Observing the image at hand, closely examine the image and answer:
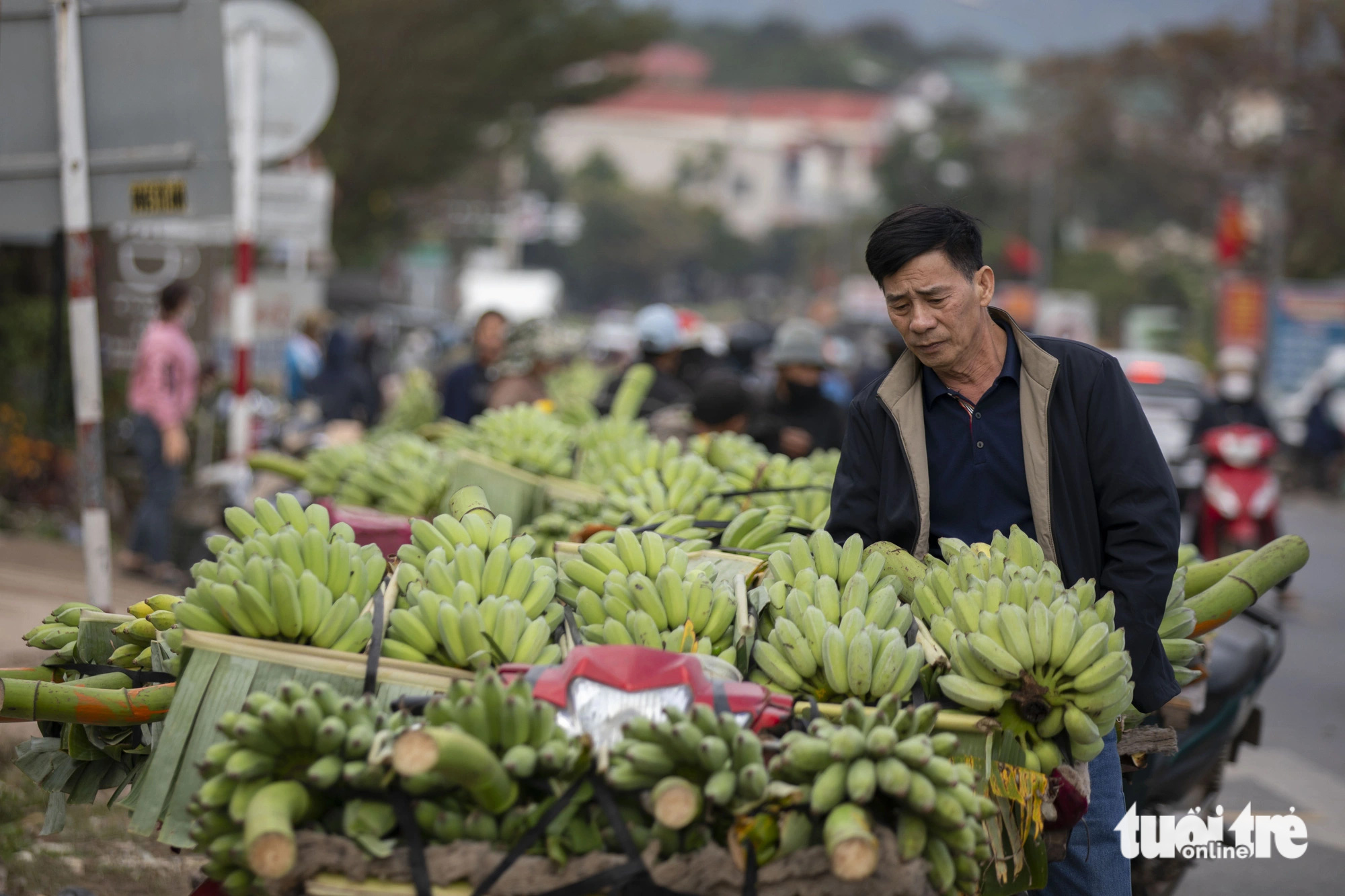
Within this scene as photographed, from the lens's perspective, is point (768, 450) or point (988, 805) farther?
point (768, 450)

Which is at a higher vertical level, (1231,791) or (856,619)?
(856,619)

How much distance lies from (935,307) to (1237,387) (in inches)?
367

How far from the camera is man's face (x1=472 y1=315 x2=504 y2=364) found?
931 cm

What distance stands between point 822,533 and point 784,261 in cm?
12750

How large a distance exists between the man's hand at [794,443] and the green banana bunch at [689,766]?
16.9 ft

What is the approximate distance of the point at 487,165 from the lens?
186 ft

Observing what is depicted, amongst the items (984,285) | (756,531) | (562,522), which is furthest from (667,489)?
(984,285)

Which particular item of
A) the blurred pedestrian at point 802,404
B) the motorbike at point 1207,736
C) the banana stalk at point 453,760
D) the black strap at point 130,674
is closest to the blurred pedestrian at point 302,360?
the blurred pedestrian at point 802,404

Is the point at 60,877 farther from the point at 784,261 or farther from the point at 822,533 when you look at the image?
the point at 784,261

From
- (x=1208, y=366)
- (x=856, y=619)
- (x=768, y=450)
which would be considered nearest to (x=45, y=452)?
(x=768, y=450)

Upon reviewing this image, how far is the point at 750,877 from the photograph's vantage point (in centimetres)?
225

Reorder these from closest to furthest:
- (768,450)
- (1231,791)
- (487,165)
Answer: (1231,791) < (768,450) < (487,165)

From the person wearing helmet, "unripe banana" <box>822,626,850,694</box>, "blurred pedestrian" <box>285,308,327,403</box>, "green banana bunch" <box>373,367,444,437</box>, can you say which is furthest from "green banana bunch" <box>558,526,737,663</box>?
"blurred pedestrian" <box>285,308,327,403</box>

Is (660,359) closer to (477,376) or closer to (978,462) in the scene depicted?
(477,376)
